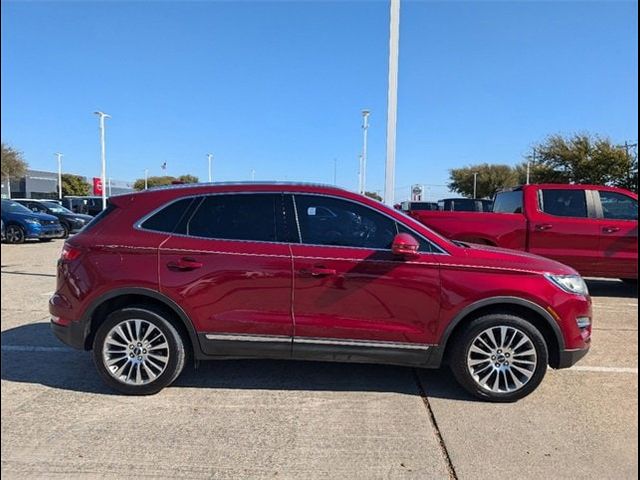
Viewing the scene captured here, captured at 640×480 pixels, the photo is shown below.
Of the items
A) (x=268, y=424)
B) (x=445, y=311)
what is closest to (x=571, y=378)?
(x=445, y=311)

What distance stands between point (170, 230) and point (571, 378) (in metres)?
3.90

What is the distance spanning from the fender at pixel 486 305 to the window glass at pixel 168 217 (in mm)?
2399

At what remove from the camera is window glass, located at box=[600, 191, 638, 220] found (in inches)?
320

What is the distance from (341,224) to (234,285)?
1012mm

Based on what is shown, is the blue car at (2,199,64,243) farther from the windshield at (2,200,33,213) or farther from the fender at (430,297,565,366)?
the fender at (430,297,565,366)

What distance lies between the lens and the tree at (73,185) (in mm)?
73188

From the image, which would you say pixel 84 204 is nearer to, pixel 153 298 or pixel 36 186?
pixel 153 298

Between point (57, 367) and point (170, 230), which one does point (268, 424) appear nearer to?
point (170, 230)

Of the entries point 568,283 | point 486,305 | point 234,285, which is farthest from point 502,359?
point 234,285

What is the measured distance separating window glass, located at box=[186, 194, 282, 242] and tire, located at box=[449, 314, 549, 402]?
6.00 ft

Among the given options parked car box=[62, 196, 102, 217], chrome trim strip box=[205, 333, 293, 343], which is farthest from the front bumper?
parked car box=[62, 196, 102, 217]

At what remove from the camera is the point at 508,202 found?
8906 mm

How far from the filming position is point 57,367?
462cm

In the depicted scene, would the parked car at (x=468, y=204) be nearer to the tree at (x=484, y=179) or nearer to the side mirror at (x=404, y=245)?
the side mirror at (x=404, y=245)
